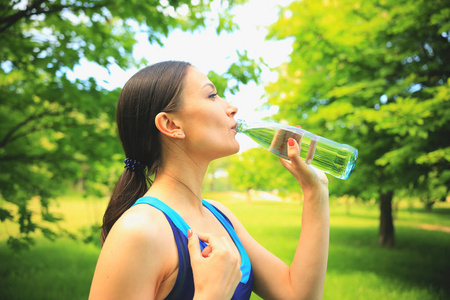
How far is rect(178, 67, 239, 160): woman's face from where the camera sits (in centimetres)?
146

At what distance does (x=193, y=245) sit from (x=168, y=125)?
51cm

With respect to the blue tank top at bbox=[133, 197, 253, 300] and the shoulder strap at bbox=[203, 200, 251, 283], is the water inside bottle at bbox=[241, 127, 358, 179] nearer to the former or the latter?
the shoulder strap at bbox=[203, 200, 251, 283]

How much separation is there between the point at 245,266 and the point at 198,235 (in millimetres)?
319

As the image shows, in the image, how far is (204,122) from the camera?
1.47 metres

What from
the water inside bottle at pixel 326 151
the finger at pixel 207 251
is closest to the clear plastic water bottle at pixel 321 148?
the water inside bottle at pixel 326 151

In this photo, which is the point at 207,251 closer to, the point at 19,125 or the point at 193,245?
the point at 193,245

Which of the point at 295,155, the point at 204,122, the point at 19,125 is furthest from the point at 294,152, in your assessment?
the point at 19,125

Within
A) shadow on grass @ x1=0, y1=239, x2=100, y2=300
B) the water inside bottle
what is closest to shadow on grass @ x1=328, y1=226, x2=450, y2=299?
shadow on grass @ x1=0, y1=239, x2=100, y2=300

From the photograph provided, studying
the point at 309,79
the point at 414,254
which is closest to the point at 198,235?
the point at 309,79

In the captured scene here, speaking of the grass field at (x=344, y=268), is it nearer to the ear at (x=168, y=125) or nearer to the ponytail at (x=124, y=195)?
the ponytail at (x=124, y=195)

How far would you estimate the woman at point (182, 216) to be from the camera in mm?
1110

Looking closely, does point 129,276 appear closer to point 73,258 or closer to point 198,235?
point 198,235

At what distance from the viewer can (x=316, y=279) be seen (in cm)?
158

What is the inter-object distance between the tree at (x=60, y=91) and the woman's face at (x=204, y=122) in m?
2.82
